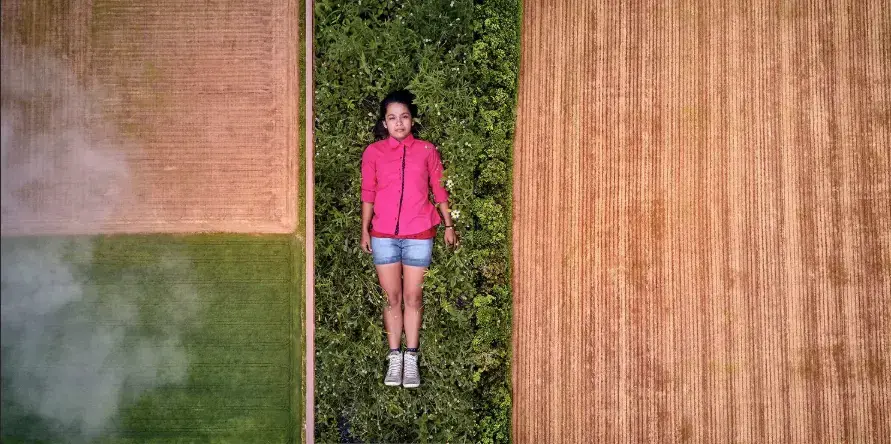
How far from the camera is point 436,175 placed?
4.11 m

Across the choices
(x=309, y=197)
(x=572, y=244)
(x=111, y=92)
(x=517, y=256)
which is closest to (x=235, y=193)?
(x=309, y=197)

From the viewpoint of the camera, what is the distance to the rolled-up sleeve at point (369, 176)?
4055mm

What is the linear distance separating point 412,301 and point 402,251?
0.39 metres

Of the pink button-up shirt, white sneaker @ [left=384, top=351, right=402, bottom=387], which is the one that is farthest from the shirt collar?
white sneaker @ [left=384, top=351, right=402, bottom=387]

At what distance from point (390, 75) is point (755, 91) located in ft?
9.38

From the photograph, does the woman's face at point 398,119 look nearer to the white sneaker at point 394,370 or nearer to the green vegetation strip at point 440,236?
the green vegetation strip at point 440,236

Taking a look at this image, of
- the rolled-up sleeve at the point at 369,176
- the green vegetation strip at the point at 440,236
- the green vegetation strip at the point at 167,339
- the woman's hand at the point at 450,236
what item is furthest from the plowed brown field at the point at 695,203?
the green vegetation strip at the point at 167,339

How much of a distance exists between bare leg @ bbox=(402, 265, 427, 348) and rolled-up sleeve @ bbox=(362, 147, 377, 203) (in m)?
0.59

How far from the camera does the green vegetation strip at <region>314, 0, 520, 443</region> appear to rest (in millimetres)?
4191

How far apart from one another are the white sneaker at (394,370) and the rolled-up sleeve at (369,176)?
3.91ft

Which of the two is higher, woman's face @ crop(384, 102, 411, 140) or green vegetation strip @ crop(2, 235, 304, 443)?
woman's face @ crop(384, 102, 411, 140)

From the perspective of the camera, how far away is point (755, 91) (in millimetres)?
4336

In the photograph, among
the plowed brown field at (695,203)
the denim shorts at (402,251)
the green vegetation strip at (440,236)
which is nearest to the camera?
the denim shorts at (402,251)

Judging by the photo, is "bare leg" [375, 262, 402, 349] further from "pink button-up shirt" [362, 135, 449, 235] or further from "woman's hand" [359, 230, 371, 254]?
"pink button-up shirt" [362, 135, 449, 235]
